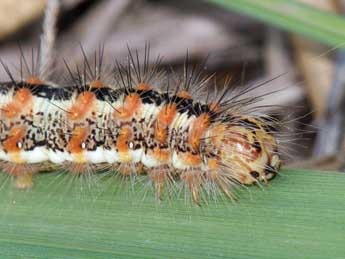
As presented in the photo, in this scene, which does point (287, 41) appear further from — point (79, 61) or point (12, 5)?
point (12, 5)

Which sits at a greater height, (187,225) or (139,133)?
(139,133)

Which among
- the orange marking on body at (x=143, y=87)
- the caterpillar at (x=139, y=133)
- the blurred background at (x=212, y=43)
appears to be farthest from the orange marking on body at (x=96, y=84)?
the blurred background at (x=212, y=43)

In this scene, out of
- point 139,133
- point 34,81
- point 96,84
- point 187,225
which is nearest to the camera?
point 187,225

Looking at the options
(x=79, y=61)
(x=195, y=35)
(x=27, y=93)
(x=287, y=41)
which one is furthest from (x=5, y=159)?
(x=287, y=41)

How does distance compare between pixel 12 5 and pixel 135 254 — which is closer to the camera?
pixel 135 254

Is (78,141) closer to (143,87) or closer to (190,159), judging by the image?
(143,87)

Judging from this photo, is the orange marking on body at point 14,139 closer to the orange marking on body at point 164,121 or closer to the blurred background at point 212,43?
the orange marking on body at point 164,121

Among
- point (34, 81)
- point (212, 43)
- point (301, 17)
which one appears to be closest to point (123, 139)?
point (34, 81)
